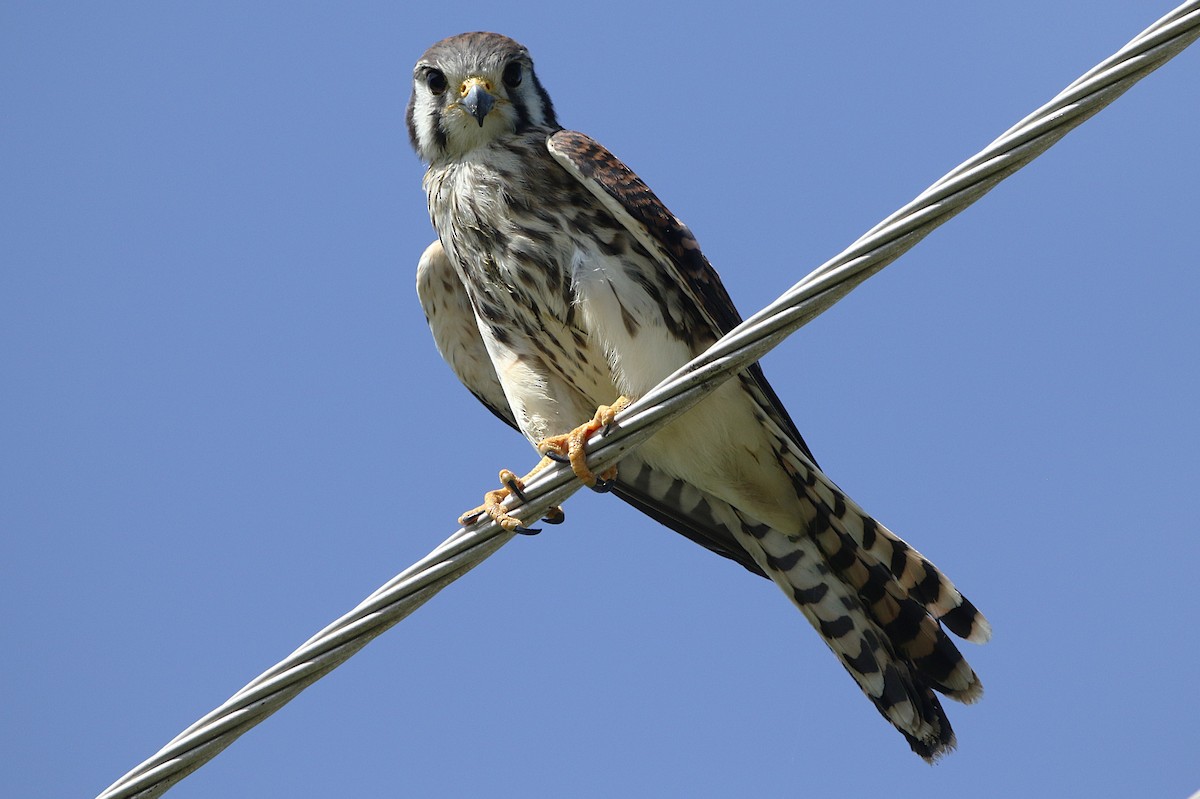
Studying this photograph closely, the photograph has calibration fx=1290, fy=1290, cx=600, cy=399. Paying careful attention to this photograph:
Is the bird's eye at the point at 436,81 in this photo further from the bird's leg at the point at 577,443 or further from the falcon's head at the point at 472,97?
the bird's leg at the point at 577,443

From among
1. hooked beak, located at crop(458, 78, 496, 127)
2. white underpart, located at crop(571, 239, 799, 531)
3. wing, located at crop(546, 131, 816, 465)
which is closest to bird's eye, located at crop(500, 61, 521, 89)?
hooked beak, located at crop(458, 78, 496, 127)

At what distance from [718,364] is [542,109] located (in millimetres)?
2123

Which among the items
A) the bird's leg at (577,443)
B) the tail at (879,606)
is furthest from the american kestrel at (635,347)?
the bird's leg at (577,443)

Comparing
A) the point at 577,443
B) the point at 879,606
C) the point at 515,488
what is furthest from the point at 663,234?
the point at 879,606

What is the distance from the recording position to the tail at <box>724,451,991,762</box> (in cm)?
407

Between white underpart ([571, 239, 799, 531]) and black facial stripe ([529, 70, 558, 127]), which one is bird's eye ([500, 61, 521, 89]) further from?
white underpart ([571, 239, 799, 531])

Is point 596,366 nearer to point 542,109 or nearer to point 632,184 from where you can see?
point 632,184

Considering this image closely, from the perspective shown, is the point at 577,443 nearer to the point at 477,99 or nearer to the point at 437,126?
the point at 477,99

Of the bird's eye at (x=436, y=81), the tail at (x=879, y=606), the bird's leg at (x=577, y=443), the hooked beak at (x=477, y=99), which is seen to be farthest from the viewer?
the bird's eye at (x=436, y=81)

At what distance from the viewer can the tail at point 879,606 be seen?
4074 mm

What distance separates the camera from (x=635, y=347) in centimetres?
377

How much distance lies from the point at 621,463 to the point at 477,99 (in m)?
1.30

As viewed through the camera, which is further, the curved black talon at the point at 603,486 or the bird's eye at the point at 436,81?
the bird's eye at the point at 436,81

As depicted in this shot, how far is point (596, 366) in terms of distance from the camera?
12.8 ft
